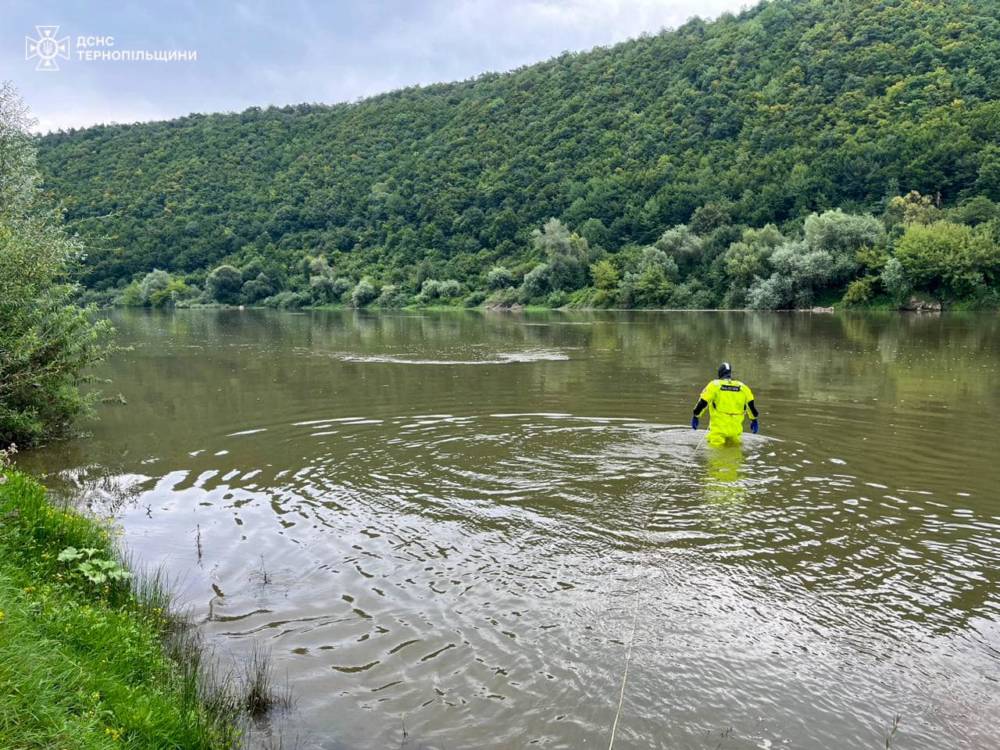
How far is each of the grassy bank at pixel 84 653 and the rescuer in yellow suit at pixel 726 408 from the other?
32.5 ft

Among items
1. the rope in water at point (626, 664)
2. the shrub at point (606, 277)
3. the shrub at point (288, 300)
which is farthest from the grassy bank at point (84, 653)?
the shrub at point (288, 300)

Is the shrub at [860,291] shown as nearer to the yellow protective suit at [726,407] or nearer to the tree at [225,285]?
the yellow protective suit at [726,407]

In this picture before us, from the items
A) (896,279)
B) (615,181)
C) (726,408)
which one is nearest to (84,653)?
(726,408)

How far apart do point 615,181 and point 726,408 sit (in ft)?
361

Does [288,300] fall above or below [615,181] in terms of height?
below

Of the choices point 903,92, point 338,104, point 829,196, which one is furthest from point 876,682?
point 338,104

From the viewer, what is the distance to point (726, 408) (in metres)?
13.2

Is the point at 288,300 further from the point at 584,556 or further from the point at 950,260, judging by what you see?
the point at 584,556

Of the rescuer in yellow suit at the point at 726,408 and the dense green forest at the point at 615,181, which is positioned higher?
the dense green forest at the point at 615,181

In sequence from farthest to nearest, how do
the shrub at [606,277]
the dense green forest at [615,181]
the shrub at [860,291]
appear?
1. the shrub at [606,277]
2. the dense green forest at [615,181]
3. the shrub at [860,291]

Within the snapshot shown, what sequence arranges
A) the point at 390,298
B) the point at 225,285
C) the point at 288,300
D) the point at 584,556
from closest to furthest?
the point at 584,556, the point at 390,298, the point at 288,300, the point at 225,285

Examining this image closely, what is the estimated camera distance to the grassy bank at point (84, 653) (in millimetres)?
3666

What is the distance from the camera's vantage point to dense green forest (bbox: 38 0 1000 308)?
78188mm

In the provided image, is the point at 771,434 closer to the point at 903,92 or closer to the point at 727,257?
the point at 727,257
